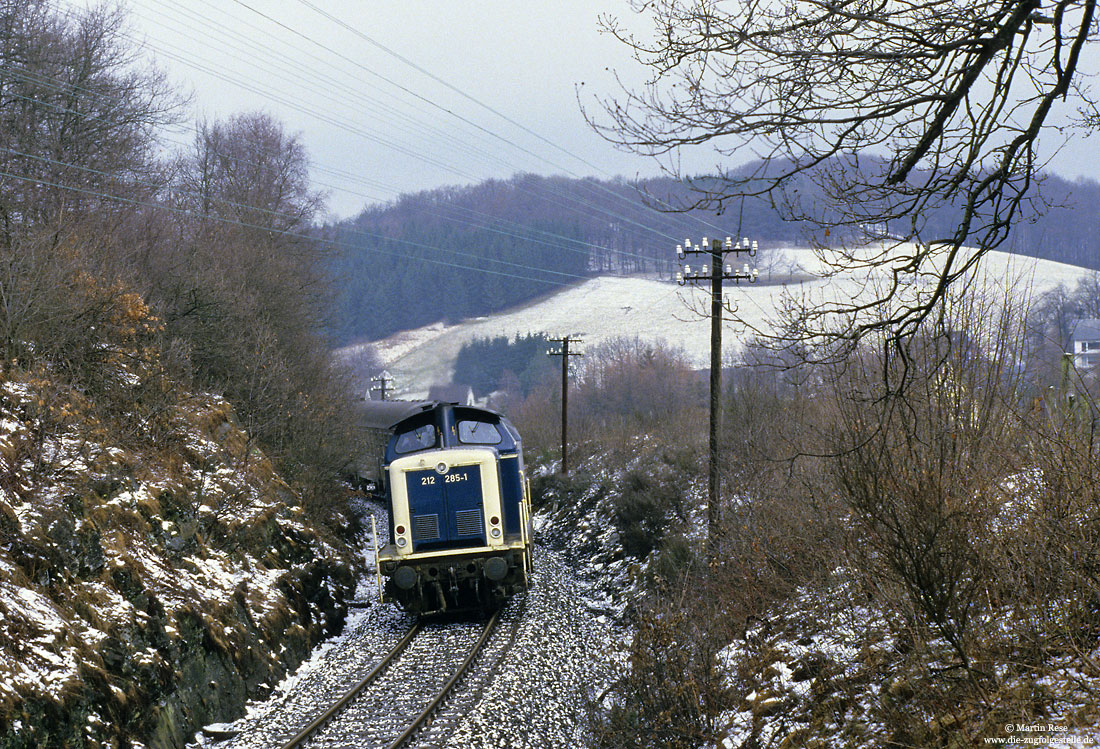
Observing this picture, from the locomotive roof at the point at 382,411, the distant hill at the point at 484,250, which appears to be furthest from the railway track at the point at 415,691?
the distant hill at the point at 484,250

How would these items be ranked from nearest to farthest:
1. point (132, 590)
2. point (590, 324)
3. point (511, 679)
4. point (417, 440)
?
point (132, 590), point (511, 679), point (417, 440), point (590, 324)

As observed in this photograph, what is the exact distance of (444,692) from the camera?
10805 mm

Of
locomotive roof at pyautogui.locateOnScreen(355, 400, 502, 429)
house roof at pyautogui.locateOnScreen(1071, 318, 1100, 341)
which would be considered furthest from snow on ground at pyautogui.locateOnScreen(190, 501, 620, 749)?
house roof at pyautogui.locateOnScreen(1071, 318, 1100, 341)

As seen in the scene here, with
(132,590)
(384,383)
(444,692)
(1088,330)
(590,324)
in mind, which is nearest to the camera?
(132,590)

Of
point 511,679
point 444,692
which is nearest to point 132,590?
point 444,692

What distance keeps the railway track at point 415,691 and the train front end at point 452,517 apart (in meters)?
0.76

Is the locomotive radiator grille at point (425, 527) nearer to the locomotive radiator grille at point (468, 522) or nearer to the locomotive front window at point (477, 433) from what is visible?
the locomotive radiator grille at point (468, 522)

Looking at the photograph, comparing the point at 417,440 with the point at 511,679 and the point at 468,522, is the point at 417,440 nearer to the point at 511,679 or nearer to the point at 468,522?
the point at 468,522

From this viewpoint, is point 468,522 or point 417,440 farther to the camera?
point 417,440

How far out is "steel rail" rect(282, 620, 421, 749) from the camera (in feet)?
30.2

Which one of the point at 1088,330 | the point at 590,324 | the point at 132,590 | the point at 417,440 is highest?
the point at 590,324

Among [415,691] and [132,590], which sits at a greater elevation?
[132,590]

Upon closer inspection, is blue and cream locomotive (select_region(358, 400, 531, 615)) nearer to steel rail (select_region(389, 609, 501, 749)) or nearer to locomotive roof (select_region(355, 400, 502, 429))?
steel rail (select_region(389, 609, 501, 749))

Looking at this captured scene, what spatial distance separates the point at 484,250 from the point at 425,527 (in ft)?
253
